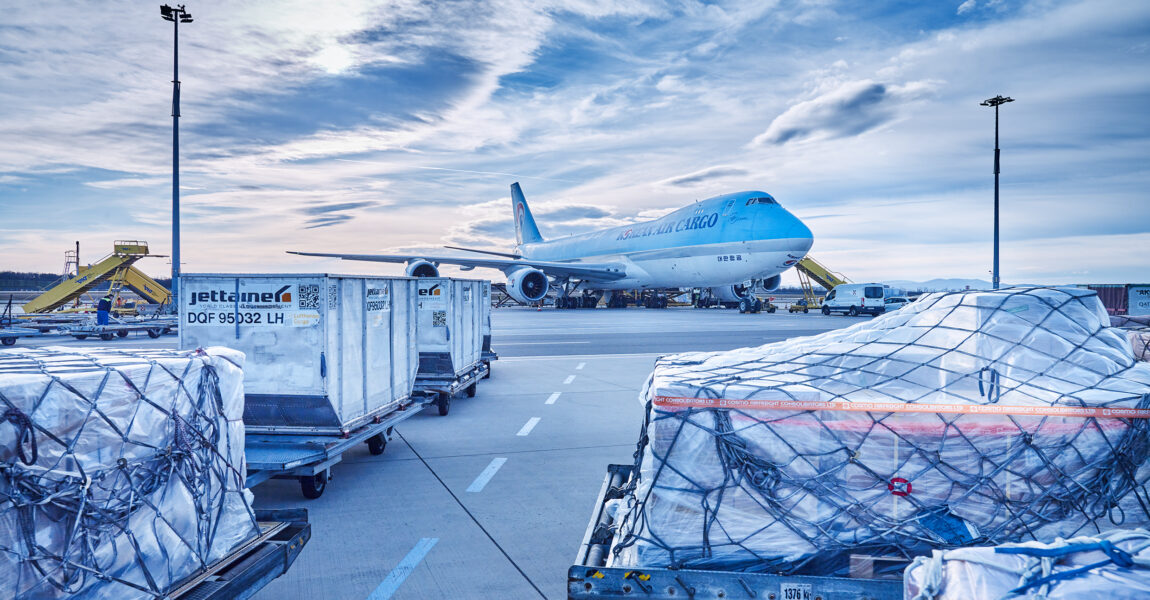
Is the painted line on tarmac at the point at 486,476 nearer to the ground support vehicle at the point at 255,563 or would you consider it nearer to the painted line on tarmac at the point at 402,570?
the painted line on tarmac at the point at 402,570

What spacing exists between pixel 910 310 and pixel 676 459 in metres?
2.11

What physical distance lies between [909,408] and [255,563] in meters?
3.42

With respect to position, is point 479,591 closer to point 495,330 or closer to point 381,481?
point 381,481

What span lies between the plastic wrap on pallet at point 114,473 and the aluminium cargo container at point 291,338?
233 cm

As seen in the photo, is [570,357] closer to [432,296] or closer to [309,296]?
[432,296]

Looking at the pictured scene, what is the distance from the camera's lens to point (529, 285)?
3541cm

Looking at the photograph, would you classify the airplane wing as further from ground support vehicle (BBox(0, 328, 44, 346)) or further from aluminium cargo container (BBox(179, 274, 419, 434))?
aluminium cargo container (BBox(179, 274, 419, 434))

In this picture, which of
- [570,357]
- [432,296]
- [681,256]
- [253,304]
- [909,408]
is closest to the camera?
[909,408]

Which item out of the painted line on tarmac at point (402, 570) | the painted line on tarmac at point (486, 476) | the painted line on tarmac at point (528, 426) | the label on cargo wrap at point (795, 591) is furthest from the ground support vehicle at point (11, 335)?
the label on cargo wrap at point (795, 591)

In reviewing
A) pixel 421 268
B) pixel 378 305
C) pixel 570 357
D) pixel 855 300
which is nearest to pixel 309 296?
pixel 378 305

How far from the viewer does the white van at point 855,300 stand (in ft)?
123

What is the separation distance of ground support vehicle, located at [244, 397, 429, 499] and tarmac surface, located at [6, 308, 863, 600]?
209mm

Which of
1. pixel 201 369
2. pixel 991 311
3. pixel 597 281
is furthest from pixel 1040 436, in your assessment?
pixel 597 281

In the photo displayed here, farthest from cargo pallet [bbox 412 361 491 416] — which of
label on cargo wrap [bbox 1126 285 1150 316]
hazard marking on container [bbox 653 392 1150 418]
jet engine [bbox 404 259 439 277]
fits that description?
label on cargo wrap [bbox 1126 285 1150 316]
